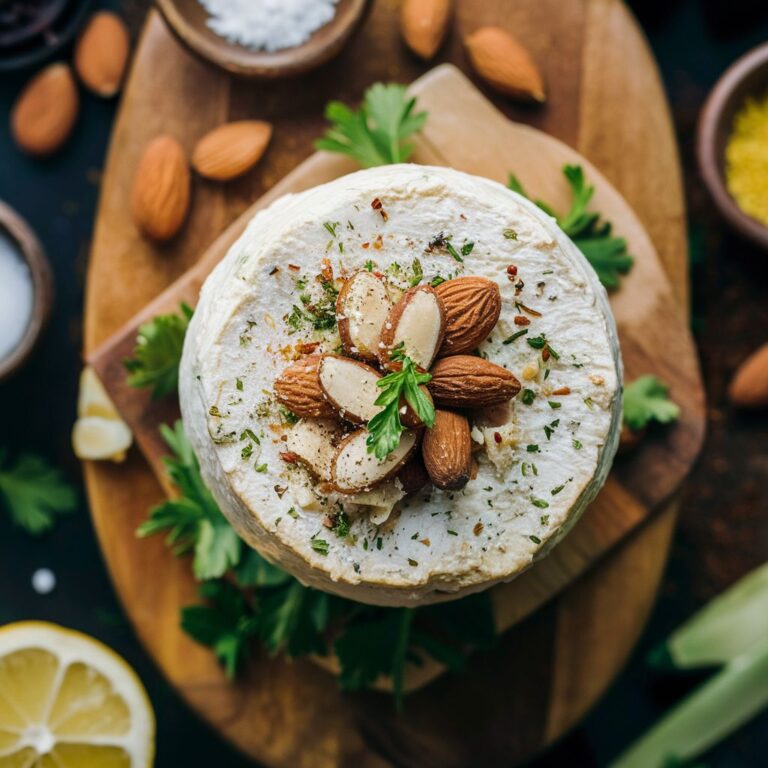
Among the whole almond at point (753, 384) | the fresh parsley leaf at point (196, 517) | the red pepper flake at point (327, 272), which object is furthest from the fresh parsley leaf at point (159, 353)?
the whole almond at point (753, 384)

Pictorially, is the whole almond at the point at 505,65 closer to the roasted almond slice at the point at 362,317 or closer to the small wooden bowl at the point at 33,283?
the roasted almond slice at the point at 362,317

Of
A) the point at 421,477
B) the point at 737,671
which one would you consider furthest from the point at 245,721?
the point at 737,671

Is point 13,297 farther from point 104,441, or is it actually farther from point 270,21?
point 270,21

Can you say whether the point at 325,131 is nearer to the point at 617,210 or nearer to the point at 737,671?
the point at 617,210

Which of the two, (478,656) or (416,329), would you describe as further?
(478,656)

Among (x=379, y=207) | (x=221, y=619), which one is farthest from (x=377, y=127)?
(x=221, y=619)

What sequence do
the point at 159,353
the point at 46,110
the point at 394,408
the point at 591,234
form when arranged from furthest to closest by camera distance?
the point at 46,110 → the point at 591,234 → the point at 159,353 → the point at 394,408
